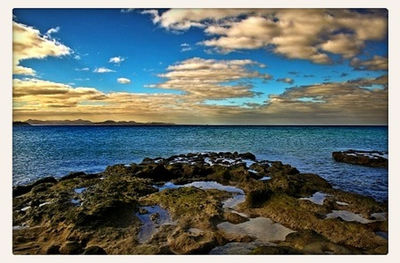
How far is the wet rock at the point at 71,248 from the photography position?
20.8 ft

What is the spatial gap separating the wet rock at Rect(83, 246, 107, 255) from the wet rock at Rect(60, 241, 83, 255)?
14cm

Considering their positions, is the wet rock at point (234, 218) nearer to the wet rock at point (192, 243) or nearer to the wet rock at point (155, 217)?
the wet rock at point (192, 243)

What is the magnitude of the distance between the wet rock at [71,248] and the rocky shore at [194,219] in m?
0.02

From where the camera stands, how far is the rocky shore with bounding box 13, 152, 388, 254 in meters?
6.60

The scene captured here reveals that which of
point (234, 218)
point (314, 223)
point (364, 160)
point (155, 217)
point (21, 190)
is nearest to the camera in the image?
point (314, 223)

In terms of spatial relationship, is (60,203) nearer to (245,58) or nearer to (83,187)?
(83,187)

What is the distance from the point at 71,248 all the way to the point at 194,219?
112 inches

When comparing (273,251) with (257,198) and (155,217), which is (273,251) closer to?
(257,198)

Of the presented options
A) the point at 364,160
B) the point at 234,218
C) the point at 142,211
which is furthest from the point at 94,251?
the point at 364,160

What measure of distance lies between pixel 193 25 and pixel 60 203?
6086 mm

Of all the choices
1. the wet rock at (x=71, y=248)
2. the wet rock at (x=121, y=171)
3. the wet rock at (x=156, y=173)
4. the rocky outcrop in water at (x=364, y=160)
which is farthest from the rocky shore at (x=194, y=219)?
the rocky outcrop in water at (x=364, y=160)

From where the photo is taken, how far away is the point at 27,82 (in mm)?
8656

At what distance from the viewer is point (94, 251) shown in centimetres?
632
